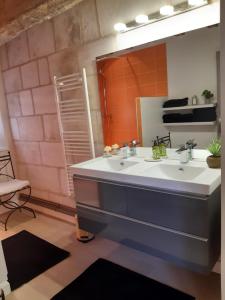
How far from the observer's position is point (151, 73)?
219 centimetres

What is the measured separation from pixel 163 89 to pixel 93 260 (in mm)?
1708

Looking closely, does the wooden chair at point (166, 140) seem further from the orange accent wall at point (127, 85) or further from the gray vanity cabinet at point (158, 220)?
the gray vanity cabinet at point (158, 220)

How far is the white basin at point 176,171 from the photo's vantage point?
1.81m

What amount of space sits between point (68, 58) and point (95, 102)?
2.02 ft

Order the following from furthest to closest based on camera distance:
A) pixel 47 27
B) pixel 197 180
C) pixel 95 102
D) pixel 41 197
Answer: pixel 41 197, pixel 47 27, pixel 95 102, pixel 197 180

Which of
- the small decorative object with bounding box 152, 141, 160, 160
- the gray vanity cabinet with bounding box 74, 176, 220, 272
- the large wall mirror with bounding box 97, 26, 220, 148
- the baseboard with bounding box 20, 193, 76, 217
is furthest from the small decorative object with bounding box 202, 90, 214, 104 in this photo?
the baseboard with bounding box 20, 193, 76, 217

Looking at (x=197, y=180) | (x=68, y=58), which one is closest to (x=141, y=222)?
(x=197, y=180)

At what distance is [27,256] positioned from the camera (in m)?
2.50

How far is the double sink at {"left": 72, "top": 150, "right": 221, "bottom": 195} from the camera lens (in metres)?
1.50

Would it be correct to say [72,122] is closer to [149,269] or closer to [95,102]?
[95,102]

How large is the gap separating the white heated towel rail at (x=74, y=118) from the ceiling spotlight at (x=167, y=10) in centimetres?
97

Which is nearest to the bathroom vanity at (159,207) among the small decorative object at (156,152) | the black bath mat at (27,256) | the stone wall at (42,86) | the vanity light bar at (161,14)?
the small decorative object at (156,152)

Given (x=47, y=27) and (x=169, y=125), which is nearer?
(x=169, y=125)

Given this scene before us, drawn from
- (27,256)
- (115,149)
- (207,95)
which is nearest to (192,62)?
(207,95)
